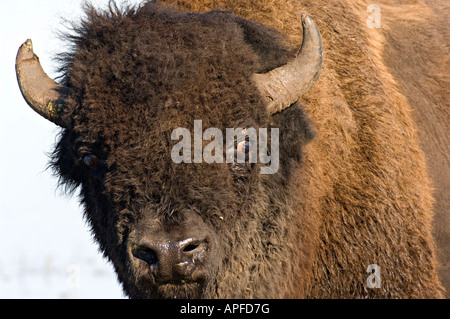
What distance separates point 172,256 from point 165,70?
122cm

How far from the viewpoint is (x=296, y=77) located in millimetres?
4879

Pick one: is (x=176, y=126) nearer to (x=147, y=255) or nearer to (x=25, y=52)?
(x=147, y=255)

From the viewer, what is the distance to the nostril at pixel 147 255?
4.26 metres

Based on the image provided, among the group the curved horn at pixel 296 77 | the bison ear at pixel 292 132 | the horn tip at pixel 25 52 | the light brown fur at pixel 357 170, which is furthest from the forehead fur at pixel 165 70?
the light brown fur at pixel 357 170

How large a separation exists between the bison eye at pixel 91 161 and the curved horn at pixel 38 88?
0.37 m

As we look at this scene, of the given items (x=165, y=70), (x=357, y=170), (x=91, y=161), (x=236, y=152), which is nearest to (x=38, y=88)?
(x=91, y=161)

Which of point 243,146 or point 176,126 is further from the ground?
point 176,126

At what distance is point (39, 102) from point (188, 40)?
3.96 ft

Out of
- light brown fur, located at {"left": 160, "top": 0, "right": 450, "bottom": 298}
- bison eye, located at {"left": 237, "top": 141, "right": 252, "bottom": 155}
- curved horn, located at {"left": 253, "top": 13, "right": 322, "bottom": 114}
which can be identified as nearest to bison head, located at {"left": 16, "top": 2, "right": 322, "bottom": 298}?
curved horn, located at {"left": 253, "top": 13, "right": 322, "bottom": 114}

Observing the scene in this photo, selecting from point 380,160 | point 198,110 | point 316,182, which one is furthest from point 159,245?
point 380,160

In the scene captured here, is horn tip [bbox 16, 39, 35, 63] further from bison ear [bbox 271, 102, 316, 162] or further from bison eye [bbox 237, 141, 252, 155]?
bison ear [bbox 271, 102, 316, 162]

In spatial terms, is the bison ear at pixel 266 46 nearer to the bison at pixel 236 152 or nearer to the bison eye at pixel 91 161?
the bison at pixel 236 152

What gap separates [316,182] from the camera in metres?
5.10

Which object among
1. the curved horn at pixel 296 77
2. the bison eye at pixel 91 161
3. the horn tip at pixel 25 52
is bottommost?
the bison eye at pixel 91 161
